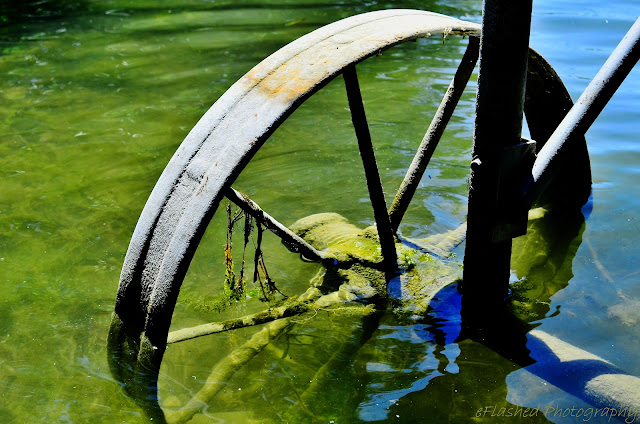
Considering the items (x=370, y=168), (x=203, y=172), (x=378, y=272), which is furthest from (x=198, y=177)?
(x=378, y=272)

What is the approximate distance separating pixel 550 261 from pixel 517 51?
2.02 meters

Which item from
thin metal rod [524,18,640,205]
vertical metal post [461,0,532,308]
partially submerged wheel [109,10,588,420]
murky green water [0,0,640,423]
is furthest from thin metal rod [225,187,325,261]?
thin metal rod [524,18,640,205]

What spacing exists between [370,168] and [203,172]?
119 cm

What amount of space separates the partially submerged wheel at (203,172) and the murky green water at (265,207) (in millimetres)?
482

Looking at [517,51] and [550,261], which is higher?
[517,51]

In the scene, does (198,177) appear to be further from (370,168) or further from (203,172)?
(370,168)

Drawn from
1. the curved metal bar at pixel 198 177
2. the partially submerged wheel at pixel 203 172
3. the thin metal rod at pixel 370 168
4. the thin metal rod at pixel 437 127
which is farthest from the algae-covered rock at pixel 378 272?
the curved metal bar at pixel 198 177

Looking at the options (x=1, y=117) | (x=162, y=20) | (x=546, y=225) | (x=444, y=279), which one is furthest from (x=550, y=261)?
(x=162, y=20)

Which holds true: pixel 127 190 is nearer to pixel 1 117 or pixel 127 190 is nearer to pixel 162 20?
pixel 1 117

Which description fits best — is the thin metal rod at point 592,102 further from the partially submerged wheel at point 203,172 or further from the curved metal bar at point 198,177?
the curved metal bar at point 198,177

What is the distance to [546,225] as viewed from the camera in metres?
4.87

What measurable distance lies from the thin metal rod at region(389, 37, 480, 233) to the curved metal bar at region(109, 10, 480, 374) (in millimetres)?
1079

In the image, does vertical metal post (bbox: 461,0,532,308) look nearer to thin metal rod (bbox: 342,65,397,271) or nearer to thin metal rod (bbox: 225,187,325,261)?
thin metal rod (bbox: 342,65,397,271)

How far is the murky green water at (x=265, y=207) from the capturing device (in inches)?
125
